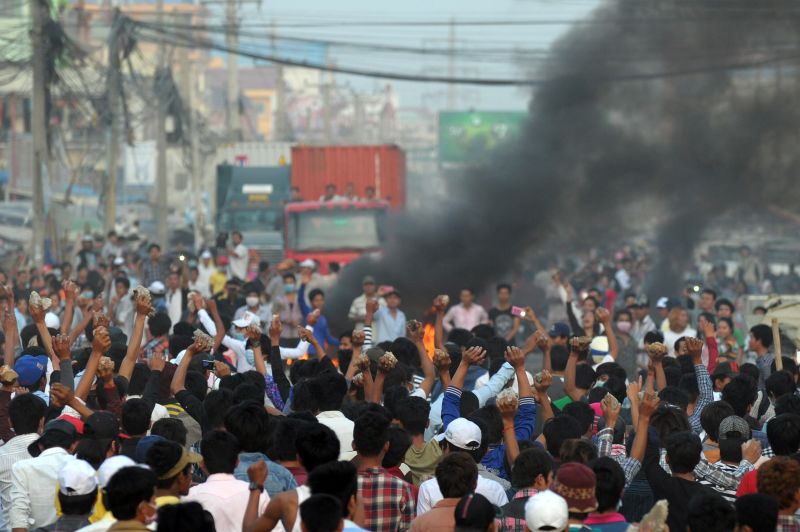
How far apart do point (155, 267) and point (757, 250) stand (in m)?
21.1

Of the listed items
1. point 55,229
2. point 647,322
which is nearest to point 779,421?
point 647,322

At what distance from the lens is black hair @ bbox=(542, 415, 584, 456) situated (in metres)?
6.84

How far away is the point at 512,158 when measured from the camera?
22.9 m

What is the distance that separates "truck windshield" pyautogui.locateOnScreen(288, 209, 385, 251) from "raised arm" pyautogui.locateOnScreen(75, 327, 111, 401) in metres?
16.8

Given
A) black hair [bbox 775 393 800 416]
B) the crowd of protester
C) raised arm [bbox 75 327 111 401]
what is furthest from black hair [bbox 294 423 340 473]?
black hair [bbox 775 393 800 416]

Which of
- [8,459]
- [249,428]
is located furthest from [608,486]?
[8,459]

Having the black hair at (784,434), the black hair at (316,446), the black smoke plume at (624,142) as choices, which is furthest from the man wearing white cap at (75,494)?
the black smoke plume at (624,142)

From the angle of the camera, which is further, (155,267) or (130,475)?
(155,267)

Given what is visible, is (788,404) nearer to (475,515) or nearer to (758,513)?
(758,513)

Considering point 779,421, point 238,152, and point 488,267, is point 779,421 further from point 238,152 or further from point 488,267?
point 238,152

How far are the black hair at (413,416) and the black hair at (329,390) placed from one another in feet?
1.59

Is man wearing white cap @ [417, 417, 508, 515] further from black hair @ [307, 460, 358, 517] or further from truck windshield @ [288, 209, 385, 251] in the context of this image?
truck windshield @ [288, 209, 385, 251]

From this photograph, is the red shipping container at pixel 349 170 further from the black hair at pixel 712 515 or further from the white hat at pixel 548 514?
the white hat at pixel 548 514

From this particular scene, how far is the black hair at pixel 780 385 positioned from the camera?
8.67 m
